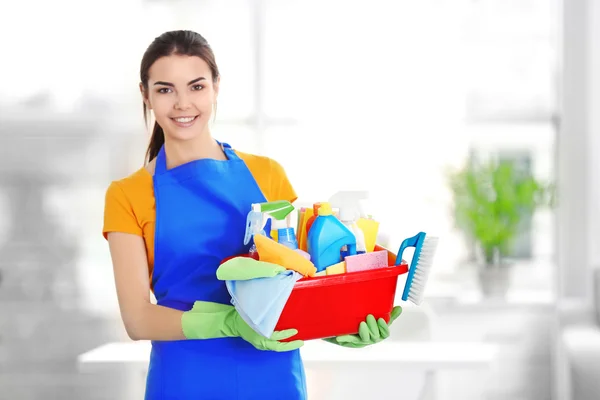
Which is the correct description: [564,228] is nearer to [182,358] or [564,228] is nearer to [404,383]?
[404,383]

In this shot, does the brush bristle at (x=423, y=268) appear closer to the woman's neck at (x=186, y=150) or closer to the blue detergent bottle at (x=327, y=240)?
the blue detergent bottle at (x=327, y=240)

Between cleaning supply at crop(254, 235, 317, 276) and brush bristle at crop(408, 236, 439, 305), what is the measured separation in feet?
0.71

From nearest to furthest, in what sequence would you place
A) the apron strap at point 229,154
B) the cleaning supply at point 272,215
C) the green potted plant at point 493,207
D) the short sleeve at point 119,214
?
the cleaning supply at point 272,215
the short sleeve at point 119,214
the apron strap at point 229,154
the green potted plant at point 493,207

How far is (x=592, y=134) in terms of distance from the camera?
2873 mm

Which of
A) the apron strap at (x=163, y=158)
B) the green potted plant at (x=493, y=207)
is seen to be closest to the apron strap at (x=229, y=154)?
the apron strap at (x=163, y=158)

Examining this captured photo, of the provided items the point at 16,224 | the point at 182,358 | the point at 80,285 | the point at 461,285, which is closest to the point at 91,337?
the point at 80,285

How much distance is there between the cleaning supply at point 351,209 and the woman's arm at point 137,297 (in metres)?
0.34

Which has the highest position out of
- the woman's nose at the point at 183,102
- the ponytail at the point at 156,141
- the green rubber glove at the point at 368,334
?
the woman's nose at the point at 183,102

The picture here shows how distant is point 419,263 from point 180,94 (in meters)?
0.53

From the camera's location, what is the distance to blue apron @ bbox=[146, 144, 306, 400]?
1.35 meters

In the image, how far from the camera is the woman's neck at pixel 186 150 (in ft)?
4.60

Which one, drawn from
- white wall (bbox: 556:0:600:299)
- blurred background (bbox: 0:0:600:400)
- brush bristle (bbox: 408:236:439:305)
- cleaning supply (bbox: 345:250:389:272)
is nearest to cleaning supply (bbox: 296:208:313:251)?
cleaning supply (bbox: 345:250:389:272)

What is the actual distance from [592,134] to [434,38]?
739mm

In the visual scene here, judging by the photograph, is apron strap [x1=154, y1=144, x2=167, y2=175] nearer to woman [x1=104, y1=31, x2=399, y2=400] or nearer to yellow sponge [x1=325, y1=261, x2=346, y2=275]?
woman [x1=104, y1=31, x2=399, y2=400]
